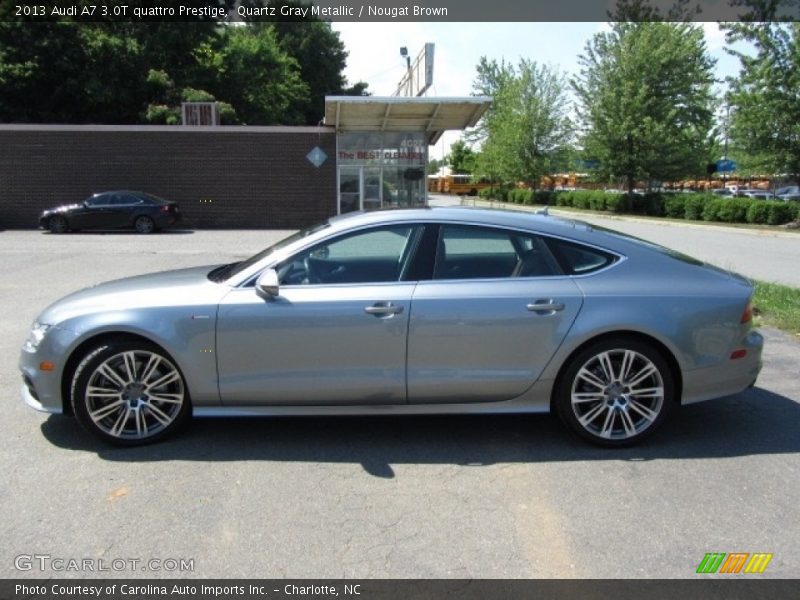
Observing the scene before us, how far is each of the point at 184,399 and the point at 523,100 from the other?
45.5m

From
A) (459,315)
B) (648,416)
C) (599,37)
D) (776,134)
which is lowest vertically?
(648,416)

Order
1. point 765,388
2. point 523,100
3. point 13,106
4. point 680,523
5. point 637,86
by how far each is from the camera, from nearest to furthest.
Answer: point 680,523
point 765,388
point 13,106
point 637,86
point 523,100

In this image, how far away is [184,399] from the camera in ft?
13.9


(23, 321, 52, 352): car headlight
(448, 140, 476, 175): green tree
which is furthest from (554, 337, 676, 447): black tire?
(448, 140, 476, 175): green tree

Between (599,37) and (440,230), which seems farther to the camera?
(599,37)

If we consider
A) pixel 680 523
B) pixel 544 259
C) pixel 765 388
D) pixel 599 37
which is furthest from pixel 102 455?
pixel 599 37

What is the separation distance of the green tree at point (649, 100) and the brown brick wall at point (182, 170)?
16807mm

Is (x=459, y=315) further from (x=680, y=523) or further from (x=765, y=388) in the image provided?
(x=765, y=388)

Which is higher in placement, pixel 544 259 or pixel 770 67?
pixel 770 67

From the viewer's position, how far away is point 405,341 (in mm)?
4094

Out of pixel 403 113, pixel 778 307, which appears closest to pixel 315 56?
pixel 403 113

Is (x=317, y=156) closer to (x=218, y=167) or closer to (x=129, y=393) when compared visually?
(x=218, y=167)

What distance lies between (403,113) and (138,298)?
18.5m
